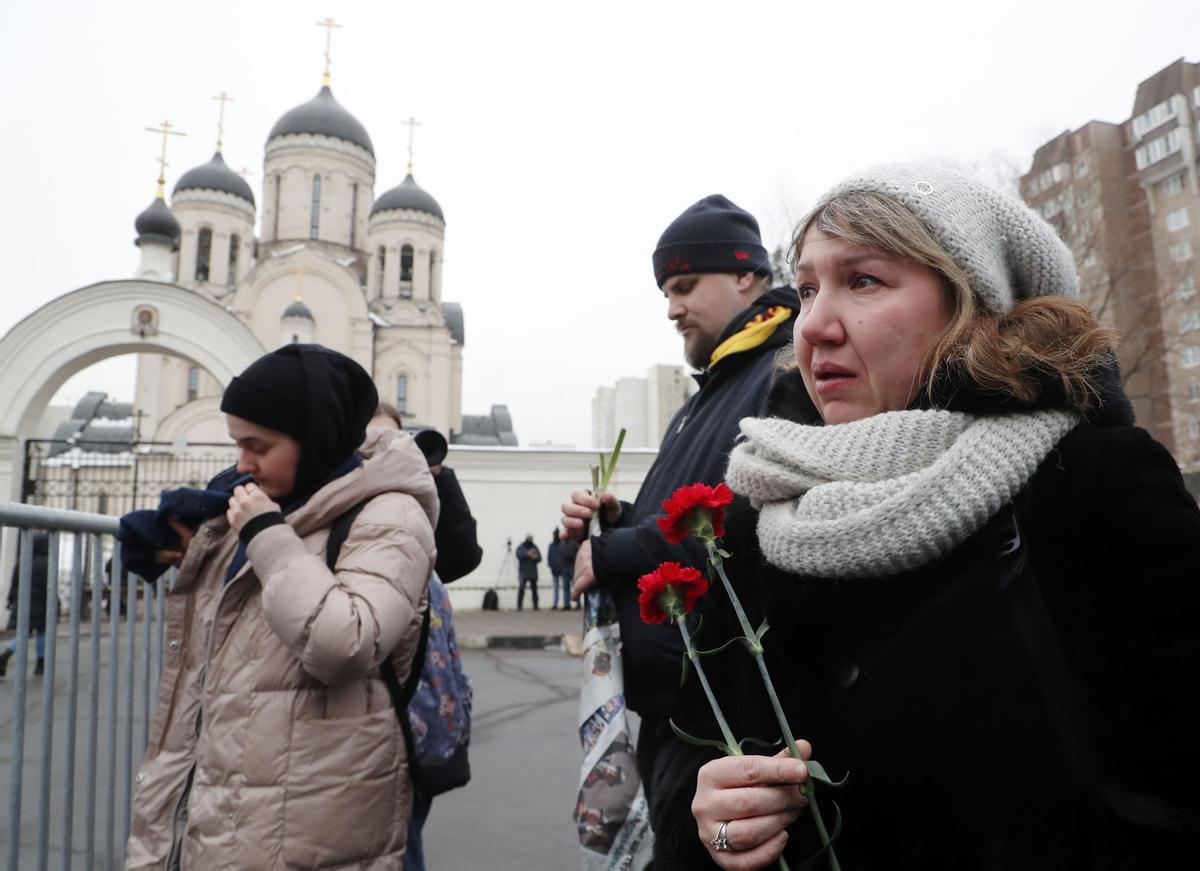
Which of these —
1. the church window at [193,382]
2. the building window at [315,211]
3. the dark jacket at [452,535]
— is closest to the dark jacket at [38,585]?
the dark jacket at [452,535]

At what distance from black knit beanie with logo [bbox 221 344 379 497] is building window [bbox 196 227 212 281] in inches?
1406

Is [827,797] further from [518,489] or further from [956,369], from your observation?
[518,489]

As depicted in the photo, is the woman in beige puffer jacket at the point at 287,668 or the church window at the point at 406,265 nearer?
the woman in beige puffer jacket at the point at 287,668

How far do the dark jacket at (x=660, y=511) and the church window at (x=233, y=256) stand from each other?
118 ft

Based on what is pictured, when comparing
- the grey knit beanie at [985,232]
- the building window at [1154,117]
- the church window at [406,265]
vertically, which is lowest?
the grey knit beanie at [985,232]

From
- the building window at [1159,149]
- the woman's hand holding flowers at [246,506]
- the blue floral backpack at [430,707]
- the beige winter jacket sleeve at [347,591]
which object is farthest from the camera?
the building window at [1159,149]

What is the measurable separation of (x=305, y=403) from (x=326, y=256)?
30437mm

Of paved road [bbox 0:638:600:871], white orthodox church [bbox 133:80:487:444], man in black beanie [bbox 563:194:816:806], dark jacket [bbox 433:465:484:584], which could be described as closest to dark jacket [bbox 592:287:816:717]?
man in black beanie [bbox 563:194:816:806]

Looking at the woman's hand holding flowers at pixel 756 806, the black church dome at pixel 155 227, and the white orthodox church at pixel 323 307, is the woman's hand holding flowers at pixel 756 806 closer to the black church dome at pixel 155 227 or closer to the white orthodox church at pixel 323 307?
the white orthodox church at pixel 323 307

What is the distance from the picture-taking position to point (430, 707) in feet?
7.44

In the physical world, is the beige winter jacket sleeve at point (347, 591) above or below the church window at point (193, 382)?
below

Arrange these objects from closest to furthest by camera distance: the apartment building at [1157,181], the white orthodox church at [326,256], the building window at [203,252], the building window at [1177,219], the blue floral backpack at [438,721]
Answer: the blue floral backpack at [438,721]
the white orthodox church at [326,256]
the building window at [203,252]
the apartment building at [1157,181]
the building window at [1177,219]

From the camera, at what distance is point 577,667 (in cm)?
955

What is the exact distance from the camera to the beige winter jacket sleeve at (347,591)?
1802 mm
